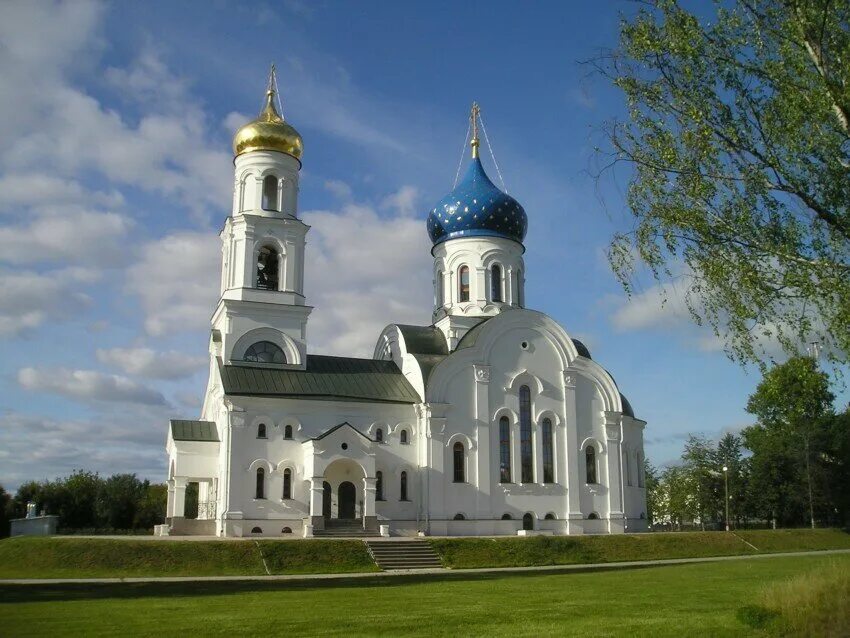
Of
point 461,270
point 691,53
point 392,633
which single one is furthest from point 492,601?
point 461,270

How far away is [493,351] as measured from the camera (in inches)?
1294

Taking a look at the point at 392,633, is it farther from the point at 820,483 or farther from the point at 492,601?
the point at 820,483

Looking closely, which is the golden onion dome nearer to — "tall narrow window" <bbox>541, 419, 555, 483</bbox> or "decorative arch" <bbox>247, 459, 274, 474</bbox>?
"decorative arch" <bbox>247, 459, 274, 474</bbox>

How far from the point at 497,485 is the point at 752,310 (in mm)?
19669

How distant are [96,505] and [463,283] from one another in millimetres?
20365

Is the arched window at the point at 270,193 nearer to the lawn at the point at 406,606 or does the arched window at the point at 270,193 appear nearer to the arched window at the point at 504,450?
the arched window at the point at 504,450

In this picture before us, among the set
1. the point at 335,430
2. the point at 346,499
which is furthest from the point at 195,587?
the point at 346,499

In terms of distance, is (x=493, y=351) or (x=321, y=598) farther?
(x=493, y=351)

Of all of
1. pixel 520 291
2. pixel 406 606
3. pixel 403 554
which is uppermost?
pixel 520 291

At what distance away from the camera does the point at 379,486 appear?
30484 mm

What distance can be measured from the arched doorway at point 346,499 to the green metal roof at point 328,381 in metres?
3.12

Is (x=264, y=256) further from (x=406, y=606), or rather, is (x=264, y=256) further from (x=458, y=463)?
(x=406, y=606)

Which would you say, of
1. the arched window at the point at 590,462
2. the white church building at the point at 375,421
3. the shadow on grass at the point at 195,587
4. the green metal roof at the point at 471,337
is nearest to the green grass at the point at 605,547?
the white church building at the point at 375,421

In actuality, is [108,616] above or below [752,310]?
below
